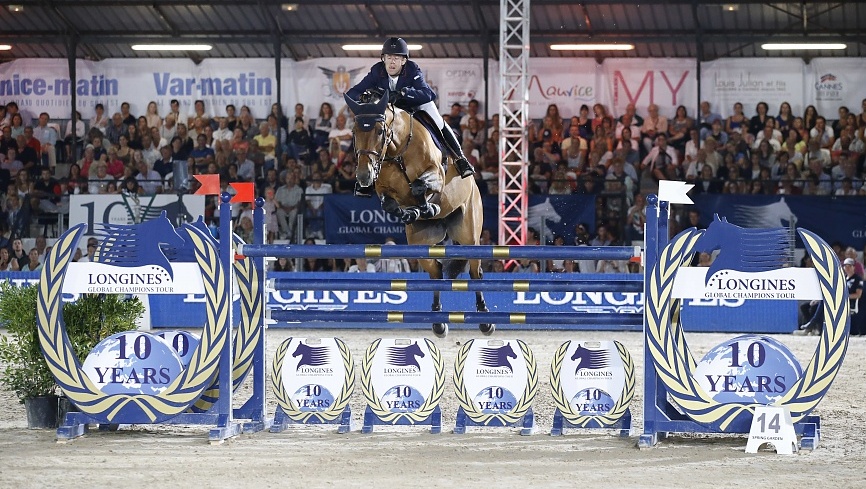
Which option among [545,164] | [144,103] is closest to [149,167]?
[144,103]

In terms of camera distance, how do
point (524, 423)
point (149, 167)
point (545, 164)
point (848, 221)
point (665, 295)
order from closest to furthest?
1. point (665, 295)
2. point (524, 423)
3. point (848, 221)
4. point (545, 164)
5. point (149, 167)

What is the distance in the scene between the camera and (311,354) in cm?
688

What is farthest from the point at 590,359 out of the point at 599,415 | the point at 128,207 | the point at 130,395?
the point at 128,207

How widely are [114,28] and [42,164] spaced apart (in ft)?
10.2

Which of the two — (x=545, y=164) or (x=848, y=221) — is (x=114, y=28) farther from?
(x=848, y=221)

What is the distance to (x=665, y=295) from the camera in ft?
20.9

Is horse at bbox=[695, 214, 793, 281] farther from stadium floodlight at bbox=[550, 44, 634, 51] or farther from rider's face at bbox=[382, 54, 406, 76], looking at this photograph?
stadium floodlight at bbox=[550, 44, 634, 51]

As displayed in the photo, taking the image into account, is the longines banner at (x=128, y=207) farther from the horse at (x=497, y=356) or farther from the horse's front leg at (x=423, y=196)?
the horse at (x=497, y=356)

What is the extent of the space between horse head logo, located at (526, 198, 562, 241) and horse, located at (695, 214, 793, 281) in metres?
9.84

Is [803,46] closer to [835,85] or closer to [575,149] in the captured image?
[835,85]

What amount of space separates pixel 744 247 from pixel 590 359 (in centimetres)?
119

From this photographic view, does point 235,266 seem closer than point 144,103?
Yes

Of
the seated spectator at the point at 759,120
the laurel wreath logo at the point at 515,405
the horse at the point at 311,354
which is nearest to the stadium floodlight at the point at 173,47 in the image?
the seated spectator at the point at 759,120

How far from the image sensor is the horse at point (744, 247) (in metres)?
6.33
